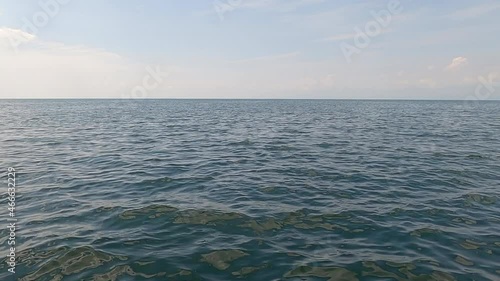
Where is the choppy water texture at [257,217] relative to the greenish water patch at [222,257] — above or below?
above

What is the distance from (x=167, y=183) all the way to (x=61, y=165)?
7.62 metres

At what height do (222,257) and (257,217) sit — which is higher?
(257,217)

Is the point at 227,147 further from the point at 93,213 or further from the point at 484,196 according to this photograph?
the point at 484,196

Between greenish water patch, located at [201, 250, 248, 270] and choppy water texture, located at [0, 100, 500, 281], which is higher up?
choppy water texture, located at [0, 100, 500, 281]

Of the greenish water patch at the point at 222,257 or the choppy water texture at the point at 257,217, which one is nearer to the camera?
the choppy water texture at the point at 257,217

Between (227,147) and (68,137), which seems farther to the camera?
(68,137)

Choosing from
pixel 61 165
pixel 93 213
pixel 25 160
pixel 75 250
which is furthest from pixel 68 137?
pixel 75 250

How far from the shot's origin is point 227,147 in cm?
2328

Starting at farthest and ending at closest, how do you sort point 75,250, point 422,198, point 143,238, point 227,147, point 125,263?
point 227,147 < point 422,198 < point 143,238 < point 75,250 < point 125,263

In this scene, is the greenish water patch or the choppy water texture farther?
the greenish water patch

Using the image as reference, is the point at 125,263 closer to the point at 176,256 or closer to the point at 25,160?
the point at 176,256

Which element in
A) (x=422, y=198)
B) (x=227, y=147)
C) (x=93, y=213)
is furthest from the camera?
(x=227, y=147)

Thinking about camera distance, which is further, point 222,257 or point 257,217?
point 257,217

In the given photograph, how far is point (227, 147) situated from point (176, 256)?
A: 15.8m
